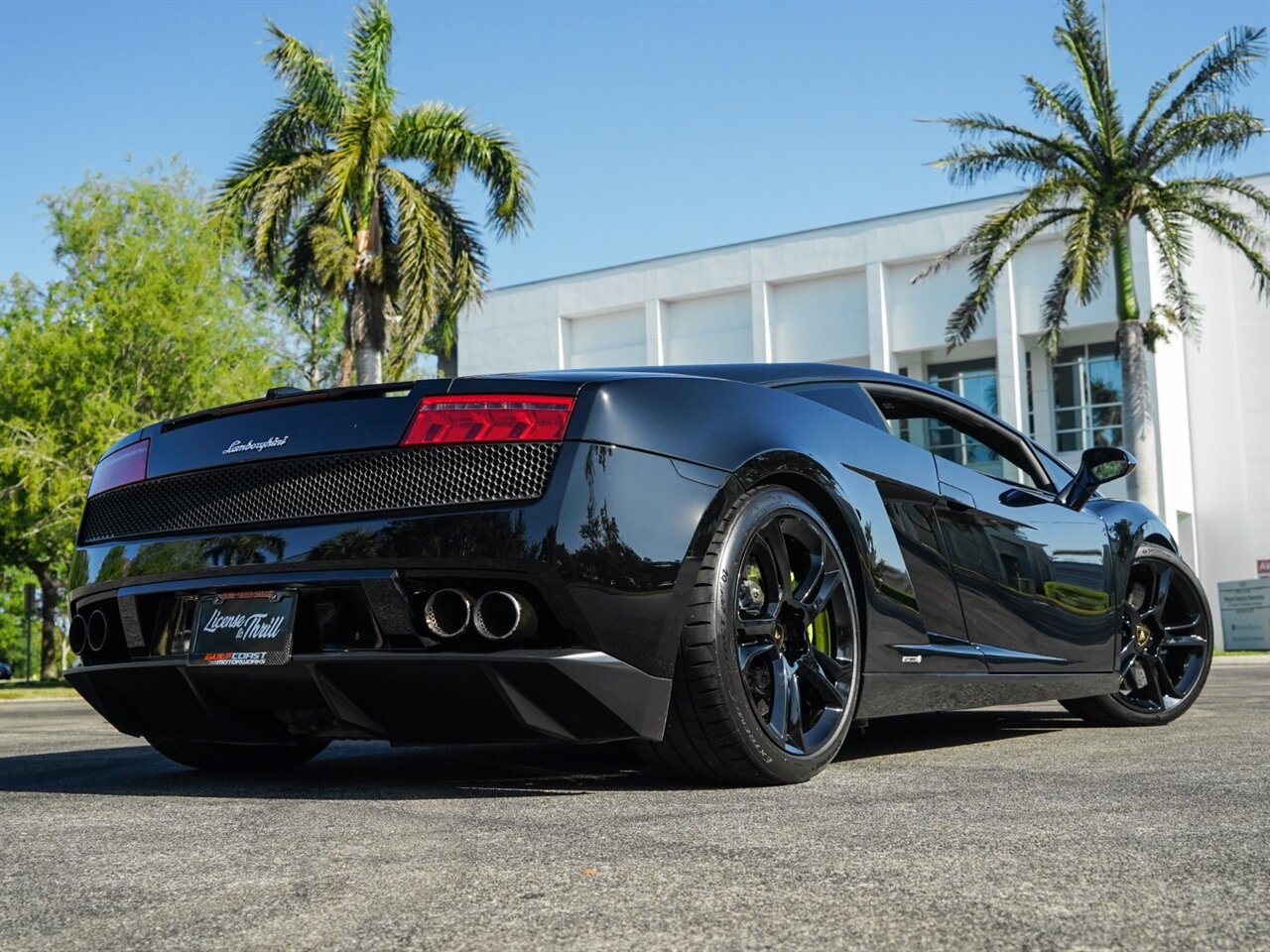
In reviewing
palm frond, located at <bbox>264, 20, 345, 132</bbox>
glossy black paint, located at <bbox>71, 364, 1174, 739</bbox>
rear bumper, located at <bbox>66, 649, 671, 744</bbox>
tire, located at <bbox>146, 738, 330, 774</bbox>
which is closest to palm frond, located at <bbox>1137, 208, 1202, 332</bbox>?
palm frond, located at <bbox>264, 20, 345, 132</bbox>

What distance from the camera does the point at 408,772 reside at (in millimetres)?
4398

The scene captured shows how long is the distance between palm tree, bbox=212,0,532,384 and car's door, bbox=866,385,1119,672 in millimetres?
15787

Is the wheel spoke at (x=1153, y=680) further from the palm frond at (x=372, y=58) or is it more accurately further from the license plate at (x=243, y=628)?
the palm frond at (x=372, y=58)

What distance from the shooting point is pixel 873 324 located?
132ft

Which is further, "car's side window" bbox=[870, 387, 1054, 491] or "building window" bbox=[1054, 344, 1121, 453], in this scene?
"building window" bbox=[1054, 344, 1121, 453]

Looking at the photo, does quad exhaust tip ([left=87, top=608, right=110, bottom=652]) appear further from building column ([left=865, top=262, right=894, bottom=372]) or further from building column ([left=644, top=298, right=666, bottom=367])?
building column ([left=644, top=298, right=666, bottom=367])

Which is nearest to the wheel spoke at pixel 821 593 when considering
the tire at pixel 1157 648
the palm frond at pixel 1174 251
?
the tire at pixel 1157 648

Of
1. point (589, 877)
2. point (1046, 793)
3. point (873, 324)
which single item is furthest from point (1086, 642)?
point (873, 324)

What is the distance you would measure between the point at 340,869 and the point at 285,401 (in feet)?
5.42

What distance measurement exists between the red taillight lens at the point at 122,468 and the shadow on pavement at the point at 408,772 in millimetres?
854

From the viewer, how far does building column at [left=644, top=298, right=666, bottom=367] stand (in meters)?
43.9

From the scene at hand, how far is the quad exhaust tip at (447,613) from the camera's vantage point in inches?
133

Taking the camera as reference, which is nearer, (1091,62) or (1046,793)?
(1046,793)

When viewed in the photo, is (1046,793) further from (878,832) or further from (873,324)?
(873,324)
